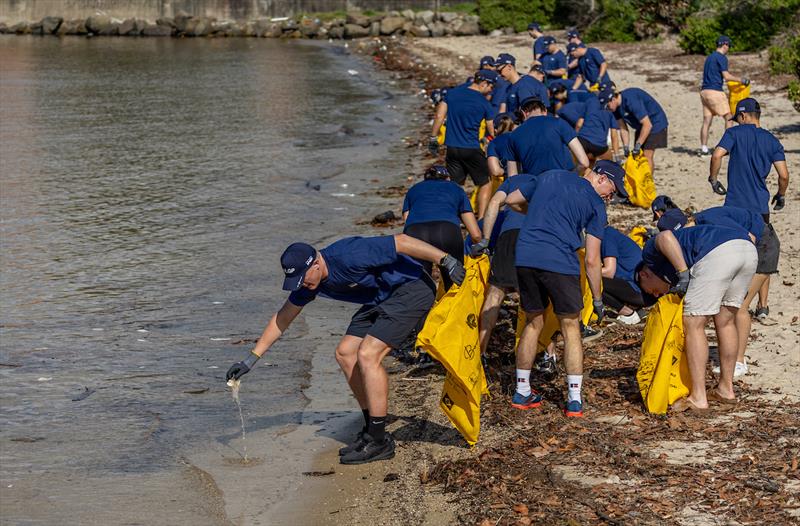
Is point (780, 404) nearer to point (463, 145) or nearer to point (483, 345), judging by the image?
point (483, 345)

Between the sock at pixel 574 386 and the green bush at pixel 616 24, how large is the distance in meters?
A: 37.1

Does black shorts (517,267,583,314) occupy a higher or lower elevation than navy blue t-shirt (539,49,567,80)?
lower

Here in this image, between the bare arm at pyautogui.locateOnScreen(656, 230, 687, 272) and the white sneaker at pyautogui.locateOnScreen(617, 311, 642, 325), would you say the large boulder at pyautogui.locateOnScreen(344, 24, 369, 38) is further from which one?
the bare arm at pyautogui.locateOnScreen(656, 230, 687, 272)

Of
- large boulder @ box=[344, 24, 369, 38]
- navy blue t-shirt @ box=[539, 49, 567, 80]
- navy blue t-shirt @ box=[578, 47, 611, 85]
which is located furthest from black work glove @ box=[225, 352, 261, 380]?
large boulder @ box=[344, 24, 369, 38]

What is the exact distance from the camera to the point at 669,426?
8.14 meters

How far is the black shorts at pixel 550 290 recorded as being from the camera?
823 centimetres

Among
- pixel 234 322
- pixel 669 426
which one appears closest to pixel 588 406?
pixel 669 426

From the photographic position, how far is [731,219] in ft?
27.9

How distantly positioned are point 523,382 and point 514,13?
5111 centimetres

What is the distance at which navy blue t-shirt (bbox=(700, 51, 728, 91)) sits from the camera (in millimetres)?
18750

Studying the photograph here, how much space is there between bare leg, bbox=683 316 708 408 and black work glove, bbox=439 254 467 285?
5.82 ft

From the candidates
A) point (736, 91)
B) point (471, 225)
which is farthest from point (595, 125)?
point (471, 225)

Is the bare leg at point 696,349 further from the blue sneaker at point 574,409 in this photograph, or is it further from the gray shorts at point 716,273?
the blue sneaker at point 574,409

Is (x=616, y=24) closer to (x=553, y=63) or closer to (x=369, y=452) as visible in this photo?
(x=553, y=63)
